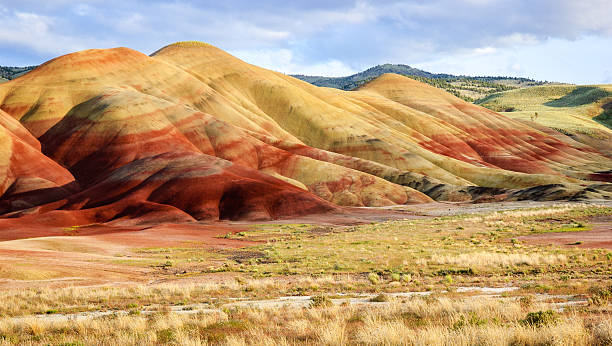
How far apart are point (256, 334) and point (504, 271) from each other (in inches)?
825

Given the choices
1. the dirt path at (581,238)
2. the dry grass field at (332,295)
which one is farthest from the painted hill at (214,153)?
the dirt path at (581,238)

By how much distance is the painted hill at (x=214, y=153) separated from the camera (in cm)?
9731

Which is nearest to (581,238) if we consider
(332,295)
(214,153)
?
(332,295)

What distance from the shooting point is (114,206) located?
302ft

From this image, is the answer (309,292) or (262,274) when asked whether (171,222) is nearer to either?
(262,274)

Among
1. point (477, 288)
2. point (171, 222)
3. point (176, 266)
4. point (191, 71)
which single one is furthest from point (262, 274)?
point (191, 71)

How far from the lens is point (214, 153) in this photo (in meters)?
125

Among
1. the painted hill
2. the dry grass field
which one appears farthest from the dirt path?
the painted hill

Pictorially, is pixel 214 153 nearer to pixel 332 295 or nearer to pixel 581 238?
pixel 581 238

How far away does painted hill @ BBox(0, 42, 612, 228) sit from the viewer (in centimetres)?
9731

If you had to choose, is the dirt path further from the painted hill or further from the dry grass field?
the painted hill

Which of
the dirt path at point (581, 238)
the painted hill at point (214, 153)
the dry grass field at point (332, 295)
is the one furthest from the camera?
the painted hill at point (214, 153)

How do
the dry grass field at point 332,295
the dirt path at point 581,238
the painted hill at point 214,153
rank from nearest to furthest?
1. the dry grass field at point 332,295
2. the dirt path at point 581,238
3. the painted hill at point 214,153

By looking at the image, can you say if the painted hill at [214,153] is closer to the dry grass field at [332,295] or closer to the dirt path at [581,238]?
the dry grass field at [332,295]
